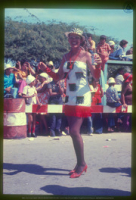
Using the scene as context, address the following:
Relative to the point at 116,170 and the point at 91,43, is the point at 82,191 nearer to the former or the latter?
the point at 116,170

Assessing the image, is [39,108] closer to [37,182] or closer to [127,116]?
[127,116]

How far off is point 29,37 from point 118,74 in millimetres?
2484

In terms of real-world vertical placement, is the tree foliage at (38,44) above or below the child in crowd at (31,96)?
above

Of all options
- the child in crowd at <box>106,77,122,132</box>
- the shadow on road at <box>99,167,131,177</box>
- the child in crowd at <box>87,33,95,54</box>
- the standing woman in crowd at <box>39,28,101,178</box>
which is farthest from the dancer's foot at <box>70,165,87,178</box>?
the child in crowd at <box>106,77,122,132</box>

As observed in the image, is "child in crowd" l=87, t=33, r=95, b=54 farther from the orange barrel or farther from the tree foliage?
the orange barrel

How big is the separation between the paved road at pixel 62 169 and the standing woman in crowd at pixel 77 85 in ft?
1.00

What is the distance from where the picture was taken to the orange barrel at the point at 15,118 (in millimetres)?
7777

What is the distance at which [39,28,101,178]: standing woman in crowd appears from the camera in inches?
199

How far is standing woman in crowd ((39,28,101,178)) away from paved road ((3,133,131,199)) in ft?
1.00

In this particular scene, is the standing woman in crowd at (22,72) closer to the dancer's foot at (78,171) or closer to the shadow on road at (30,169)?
the shadow on road at (30,169)

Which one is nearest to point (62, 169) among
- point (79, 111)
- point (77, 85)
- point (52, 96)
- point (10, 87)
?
point (79, 111)

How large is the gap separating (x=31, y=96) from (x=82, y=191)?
4.01 metres

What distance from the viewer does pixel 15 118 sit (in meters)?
7.96

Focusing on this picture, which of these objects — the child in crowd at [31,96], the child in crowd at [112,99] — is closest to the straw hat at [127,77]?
the child in crowd at [112,99]
